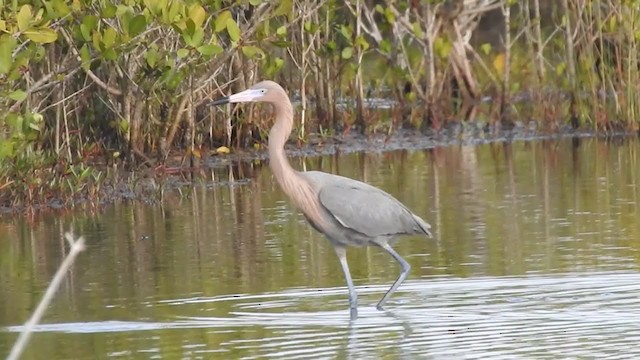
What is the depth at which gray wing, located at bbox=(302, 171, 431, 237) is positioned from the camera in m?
8.30

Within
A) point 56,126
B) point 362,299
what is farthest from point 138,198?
point 362,299

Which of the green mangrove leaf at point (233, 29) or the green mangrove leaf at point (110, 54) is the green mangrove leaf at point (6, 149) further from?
the green mangrove leaf at point (233, 29)

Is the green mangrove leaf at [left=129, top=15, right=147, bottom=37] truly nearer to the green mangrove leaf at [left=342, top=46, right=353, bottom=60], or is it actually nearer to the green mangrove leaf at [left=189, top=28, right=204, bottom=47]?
the green mangrove leaf at [left=189, top=28, right=204, bottom=47]

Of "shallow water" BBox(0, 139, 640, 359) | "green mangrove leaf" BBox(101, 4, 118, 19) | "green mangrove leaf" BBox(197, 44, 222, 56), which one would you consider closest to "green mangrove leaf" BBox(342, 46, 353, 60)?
"shallow water" BBox(0, 139, 640, 359)

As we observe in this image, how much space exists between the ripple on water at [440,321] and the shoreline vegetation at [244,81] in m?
2.93

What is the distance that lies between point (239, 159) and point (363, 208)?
24.6 ft

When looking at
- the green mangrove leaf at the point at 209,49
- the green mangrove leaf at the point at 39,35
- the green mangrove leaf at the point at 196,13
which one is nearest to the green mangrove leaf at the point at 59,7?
the green mangrove leaf at the point at 39,35

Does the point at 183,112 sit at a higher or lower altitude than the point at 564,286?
higher

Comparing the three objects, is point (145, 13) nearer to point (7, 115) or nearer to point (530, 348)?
point (7, 115)

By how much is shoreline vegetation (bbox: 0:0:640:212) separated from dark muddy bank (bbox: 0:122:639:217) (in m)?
0.04

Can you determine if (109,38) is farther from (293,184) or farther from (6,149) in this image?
(293,184)

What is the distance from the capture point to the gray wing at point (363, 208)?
830 centimetres

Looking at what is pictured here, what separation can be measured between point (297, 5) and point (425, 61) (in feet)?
8.01

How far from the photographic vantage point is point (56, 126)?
1352cm
